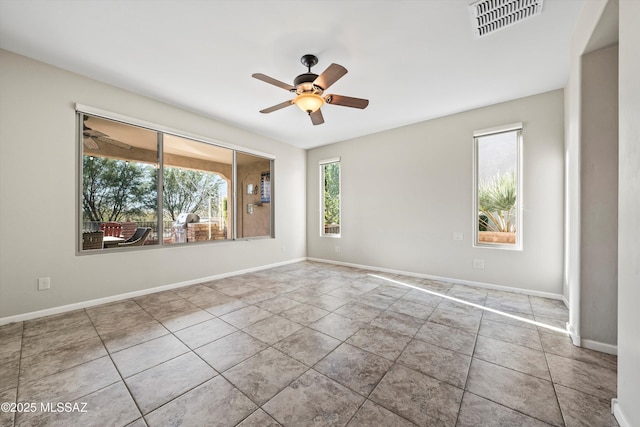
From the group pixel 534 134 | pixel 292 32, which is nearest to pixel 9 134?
pixel 292 32

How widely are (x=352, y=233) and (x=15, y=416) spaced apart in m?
→ 4.72

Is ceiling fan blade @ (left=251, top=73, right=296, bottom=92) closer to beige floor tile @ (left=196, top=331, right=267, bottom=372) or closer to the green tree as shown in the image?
beige floor tile @ (left=196, top=331, right=267, bottom=372)

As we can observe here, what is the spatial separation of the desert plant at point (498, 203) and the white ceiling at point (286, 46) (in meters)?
1.22

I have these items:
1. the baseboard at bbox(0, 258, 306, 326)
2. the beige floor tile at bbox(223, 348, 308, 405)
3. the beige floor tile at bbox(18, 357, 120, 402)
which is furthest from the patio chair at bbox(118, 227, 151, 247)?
the beige floor tile at bbox(223, 348, 308, 405)

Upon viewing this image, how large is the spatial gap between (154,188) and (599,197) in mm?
5058

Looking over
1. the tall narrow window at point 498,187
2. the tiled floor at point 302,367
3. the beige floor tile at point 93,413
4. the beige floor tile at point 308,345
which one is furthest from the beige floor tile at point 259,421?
the tall narrow window at point 498,187

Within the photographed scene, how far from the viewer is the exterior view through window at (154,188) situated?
3094mm

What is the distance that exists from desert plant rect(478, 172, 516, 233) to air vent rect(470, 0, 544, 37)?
2239 mm

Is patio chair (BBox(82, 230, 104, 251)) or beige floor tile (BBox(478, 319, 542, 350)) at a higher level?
patio chair (BBox(82, 230, 104, 251))

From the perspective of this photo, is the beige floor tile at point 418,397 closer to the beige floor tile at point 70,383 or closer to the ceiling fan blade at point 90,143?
the beige floor tile at point 70,383

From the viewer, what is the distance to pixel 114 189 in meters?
3.26

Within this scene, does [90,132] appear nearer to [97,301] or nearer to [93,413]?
[97,301]

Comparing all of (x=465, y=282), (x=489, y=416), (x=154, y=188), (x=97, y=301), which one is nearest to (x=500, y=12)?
(x=489, y=416)

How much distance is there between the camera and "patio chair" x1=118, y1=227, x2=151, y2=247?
3.39 metres
